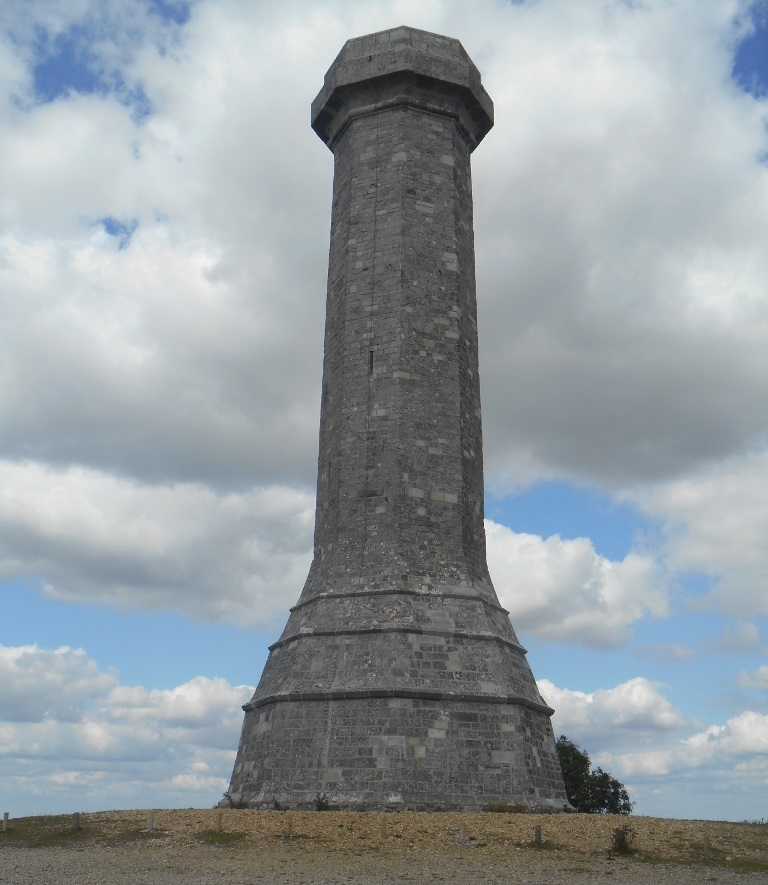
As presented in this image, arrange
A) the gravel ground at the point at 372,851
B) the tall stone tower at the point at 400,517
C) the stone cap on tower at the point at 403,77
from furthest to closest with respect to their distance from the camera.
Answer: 1. the stone cap on tower at the point at 403,77
2. the tall stone tower at the point at 400,517
3. the gravel ground at the point at 372,851

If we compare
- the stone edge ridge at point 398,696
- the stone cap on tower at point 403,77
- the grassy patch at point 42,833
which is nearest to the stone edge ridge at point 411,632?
the stone edge ridge at point 398,696

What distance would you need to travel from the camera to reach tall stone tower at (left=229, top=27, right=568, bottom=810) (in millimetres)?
17125

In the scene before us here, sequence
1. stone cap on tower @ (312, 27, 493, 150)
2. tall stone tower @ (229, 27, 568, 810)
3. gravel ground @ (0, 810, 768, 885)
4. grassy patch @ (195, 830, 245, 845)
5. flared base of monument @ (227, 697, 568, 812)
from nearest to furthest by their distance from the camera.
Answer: gravel ground @ (0, 810, 768, 885) < grassy patch @ (195, 830, 245, 845) < flared base of monument @ (227, 697, 568, 812) < tall stone tower @ (229, 27, 568, 810) < stone cap on tower @ (312, 27, 493, 150)

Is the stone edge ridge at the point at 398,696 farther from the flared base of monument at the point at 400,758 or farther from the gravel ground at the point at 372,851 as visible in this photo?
the gravel ground at the point at 372,851

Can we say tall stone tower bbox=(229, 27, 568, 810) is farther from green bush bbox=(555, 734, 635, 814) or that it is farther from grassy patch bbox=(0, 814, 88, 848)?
green bush bbox=(555, 734, 635, 814)

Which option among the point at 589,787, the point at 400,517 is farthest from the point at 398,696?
the point at 589,787

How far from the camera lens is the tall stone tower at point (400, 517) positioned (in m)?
17.1

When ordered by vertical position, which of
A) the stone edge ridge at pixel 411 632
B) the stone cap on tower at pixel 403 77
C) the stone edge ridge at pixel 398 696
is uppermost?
the stone cap on tower at pixel 403 77

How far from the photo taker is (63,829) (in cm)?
1591

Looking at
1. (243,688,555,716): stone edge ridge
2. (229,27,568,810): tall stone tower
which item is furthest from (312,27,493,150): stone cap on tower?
(243,688,555,716): stone edge ridge

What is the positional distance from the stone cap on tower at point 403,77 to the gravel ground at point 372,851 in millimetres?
16806

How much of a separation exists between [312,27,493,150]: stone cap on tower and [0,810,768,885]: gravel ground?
16.8 m

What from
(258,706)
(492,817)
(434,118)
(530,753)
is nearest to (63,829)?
(258,706)

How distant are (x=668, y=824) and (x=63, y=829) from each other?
35.4 feet
